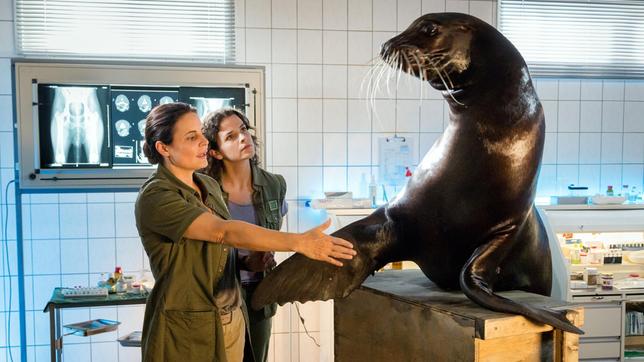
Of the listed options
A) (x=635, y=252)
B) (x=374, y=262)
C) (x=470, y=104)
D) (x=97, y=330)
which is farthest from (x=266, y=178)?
(x=635, y=252)

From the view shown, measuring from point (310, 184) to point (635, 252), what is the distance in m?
2.29

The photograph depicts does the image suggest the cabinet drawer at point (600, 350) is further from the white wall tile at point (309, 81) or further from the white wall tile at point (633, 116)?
the white wall tile at point (309, 81)

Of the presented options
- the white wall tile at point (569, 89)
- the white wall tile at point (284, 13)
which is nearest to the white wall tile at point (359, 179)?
the white wall tile at point (284, 13)

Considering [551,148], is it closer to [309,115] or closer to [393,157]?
[393,157]

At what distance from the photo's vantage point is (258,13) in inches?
178

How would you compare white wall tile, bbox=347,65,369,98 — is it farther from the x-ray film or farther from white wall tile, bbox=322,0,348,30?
the x-ray film

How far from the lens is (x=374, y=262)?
1914 millimetres

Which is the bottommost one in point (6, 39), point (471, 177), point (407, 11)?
point (471, 177)

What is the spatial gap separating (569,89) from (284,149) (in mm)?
2210

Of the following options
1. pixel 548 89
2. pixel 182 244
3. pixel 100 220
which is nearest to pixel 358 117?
pixel 548 89

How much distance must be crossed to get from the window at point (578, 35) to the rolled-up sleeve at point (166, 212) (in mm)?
3558

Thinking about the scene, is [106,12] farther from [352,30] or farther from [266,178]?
[266,178]

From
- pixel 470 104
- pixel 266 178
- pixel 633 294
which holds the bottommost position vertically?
pixel 633 294

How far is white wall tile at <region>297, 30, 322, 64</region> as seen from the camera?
15.0 feet
